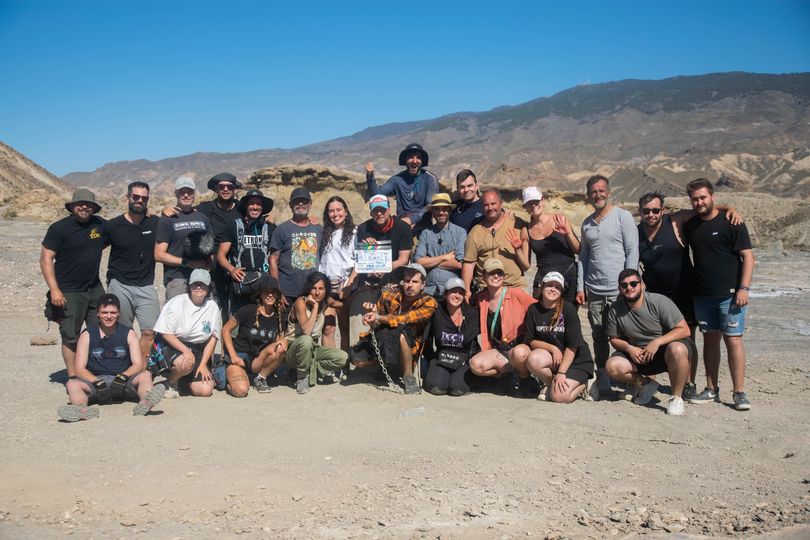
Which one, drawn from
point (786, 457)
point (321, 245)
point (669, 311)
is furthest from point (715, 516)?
point (321, 245)

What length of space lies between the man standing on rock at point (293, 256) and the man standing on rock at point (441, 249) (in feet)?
3.39

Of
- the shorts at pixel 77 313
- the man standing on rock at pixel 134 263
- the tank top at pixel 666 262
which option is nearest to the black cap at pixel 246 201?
the man standing on rock at pixel 134 263

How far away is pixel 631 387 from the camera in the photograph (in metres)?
5.99

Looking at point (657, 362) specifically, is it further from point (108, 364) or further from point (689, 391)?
point (108, 364)

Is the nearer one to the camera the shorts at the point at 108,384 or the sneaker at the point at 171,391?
the shorts at the point at 108,384

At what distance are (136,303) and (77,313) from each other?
490mm

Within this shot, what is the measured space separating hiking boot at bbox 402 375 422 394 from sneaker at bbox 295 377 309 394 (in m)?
0.89

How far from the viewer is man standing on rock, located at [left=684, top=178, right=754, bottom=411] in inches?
221

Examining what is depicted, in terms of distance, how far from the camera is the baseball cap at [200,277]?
19.7 ft

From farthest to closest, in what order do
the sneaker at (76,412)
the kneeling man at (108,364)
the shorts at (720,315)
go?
the shorts at (720,315) → the kneeling man at (108,364) → the sneaker at (76,412)

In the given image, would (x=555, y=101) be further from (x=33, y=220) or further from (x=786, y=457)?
(x=786, y=457)

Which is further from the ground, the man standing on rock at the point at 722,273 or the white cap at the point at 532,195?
the white cap at the point at 532,195

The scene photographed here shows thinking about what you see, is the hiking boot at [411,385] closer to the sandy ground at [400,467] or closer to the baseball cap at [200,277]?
the sandy ground at [400,467]

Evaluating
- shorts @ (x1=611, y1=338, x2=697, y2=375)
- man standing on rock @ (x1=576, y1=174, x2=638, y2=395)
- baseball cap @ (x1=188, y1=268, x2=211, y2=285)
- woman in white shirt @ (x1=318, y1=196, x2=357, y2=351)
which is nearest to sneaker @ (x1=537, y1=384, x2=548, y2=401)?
man standing on rock @ (x1=576, y1=174, x2=638, y2=395)
